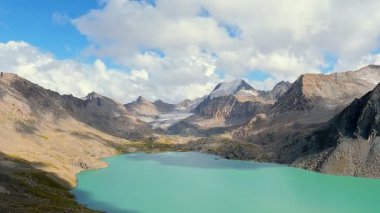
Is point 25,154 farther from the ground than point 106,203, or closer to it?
farther from the ground

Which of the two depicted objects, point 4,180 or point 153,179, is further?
point 153,179

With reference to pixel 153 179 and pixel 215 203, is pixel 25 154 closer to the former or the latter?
pixel 153 179

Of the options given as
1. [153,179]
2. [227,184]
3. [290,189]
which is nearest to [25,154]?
[153,179]

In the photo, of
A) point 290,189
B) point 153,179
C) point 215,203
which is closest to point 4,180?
point 215,203

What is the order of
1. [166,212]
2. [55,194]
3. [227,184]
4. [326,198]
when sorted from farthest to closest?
[227,184]
[326,198]
[55,194]
[166,212]

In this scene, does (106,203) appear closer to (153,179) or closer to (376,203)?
(153,179)

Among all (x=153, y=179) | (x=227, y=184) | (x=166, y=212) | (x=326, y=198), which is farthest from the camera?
(x=153, y=179)
